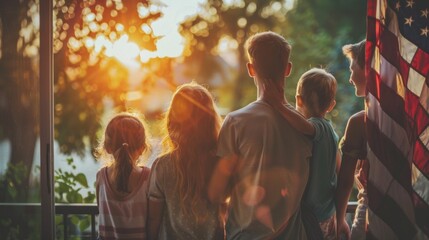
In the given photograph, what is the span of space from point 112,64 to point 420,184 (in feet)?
10.2

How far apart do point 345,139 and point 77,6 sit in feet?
8.49

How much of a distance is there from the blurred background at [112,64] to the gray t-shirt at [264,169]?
1.43 feet

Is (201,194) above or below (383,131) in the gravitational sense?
below

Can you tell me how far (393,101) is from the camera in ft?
6.45

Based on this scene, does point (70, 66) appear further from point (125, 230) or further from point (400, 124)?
point (400, 124)

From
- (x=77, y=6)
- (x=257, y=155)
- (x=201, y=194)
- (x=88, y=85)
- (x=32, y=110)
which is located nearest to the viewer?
(x=257, y=155)

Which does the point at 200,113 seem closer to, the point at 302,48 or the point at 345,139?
the point at 345,139

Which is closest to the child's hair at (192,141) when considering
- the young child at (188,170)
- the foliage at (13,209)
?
the young child at (188,170)

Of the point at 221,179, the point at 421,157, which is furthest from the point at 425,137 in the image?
the point at 221,179

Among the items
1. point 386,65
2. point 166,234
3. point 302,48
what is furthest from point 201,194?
point 302,48

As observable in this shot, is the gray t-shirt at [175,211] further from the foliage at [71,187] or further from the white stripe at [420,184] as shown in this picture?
the foliage at [71,187]

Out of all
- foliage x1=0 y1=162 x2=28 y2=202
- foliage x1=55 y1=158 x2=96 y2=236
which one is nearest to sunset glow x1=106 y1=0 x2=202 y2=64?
foliage x1=55 y1=158 x2=96 y2=236

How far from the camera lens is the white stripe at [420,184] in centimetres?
199

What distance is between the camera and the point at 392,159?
6.46 feet
